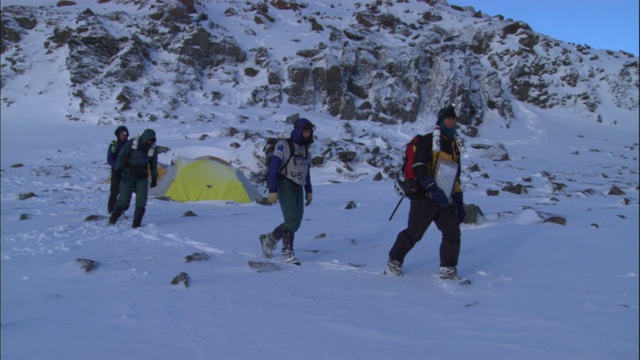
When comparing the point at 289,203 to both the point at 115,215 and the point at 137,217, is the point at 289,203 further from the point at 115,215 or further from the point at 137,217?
the point at 115,215

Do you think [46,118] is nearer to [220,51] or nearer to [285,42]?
[220,51]

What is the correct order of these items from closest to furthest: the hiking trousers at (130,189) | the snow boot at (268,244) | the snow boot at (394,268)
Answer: the snow boot at (394,268) → the snow boot at (268,244) → the hiking trousers at (130,189)

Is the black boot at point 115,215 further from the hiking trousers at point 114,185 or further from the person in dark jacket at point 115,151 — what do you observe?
the person in dark jacket at point 115,151

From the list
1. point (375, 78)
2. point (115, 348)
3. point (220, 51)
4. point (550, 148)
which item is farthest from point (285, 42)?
point (115, 348)

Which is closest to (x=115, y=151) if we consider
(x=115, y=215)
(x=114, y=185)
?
(x=114, y=185)

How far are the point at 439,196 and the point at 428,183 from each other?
0.19 meters

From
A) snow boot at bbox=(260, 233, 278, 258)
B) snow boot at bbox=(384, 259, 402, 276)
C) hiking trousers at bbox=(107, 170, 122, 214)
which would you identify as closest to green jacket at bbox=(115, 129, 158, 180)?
hiking trousers at bbox=(107, 170, 122, 214)

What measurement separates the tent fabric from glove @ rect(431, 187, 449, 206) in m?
8.28

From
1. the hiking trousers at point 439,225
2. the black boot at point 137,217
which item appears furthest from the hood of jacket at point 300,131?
the black boot at point 137,217

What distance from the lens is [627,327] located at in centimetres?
329

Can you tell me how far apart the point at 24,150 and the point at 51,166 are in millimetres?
3668

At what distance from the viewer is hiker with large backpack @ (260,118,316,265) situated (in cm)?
573

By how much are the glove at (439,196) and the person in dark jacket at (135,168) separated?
533cm

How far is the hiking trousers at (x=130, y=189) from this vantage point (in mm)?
8121
